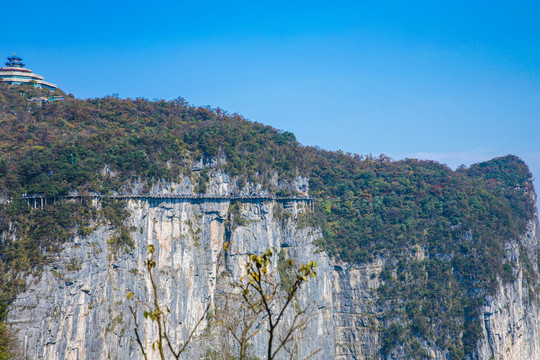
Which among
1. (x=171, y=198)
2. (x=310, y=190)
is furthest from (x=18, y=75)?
(x=310, y=190)

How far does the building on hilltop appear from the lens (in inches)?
2496

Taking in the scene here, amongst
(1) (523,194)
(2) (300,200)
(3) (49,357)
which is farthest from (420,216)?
(3) (49,357)

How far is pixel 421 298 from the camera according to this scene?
59.4 m

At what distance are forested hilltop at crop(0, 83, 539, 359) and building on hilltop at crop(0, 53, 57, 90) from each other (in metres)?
5.20

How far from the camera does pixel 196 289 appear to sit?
50281mm

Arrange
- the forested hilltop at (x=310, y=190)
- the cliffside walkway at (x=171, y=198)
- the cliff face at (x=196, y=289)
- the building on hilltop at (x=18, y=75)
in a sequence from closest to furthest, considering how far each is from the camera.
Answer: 1. the cliff face at (x=196, y=289)
2. the cliffside walkway at (x=171, y=198)
3. the forested hilltop at (x=310, y=190)
4. the building on hilltop at (x=18, y=75)

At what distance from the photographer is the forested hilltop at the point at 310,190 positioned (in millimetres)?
40469

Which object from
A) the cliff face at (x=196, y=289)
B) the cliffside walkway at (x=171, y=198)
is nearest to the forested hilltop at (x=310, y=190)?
the cliffside walkway at (x=171, y=198)

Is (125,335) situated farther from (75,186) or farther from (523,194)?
(523,194)

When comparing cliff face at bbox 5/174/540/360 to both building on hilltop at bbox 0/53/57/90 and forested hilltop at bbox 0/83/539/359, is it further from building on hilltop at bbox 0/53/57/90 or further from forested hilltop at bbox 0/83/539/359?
building on hilltop at bbox 0/53/57/90

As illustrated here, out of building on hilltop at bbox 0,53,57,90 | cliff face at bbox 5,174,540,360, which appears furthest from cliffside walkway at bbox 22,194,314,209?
building on hilltop at bbox 0,53,57,90

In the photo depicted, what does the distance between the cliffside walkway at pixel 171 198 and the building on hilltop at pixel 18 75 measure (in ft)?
87.8

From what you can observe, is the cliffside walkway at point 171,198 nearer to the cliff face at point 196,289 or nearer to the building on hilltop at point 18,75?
the cliff face at point 196,289

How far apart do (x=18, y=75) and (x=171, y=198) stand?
2950 centimetres
